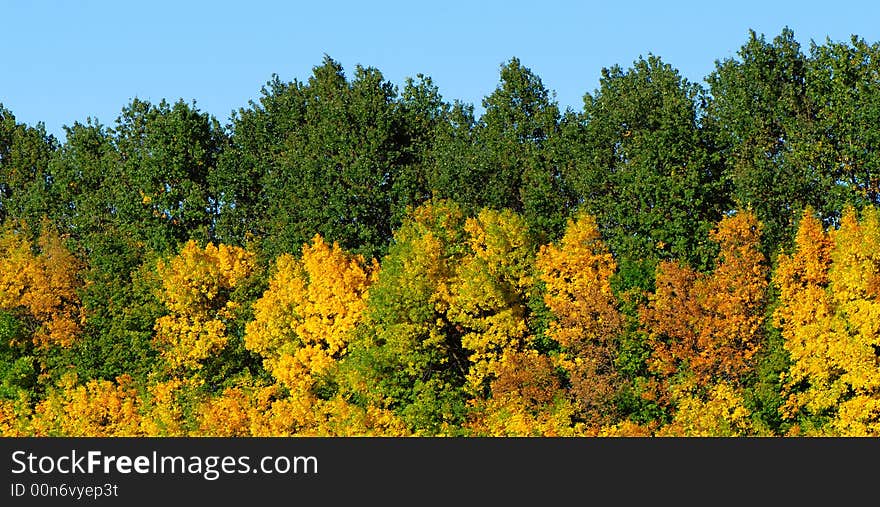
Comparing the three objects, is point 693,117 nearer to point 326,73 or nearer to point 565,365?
point 565,365

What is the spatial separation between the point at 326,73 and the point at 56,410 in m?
26.8

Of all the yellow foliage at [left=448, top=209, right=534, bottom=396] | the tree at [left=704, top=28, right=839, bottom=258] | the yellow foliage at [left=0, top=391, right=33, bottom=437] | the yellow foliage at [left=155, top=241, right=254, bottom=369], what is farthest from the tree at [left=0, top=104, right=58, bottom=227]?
the tree at [left=704, top=28, right=839, bottom=258]

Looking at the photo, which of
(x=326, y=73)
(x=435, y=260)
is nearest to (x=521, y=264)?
(x=435, y=260)

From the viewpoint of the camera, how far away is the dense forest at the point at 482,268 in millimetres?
87438

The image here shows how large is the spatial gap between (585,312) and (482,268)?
234 inches

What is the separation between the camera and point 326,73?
111312 mm

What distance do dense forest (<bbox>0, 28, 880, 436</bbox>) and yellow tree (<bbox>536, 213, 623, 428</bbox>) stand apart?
0.17 metres

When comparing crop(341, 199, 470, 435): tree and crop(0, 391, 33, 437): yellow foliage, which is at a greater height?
crop(0, 391, 33, 437): yellow foliage

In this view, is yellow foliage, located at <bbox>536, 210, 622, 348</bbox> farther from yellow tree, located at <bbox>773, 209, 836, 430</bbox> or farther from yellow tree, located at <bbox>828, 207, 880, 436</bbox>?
yellow tree, located at <bbox>828, 207, 880, 436</bbox>

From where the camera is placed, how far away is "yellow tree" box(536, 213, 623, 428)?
289 ft

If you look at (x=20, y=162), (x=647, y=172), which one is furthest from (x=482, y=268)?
(x=20, y=162)

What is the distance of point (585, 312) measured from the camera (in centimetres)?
8994

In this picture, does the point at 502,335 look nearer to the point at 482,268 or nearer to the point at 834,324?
the point at 482,268

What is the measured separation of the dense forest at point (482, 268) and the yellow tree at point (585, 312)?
17cm
